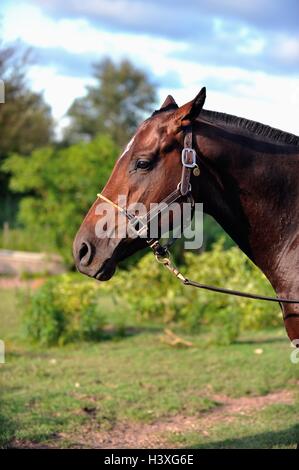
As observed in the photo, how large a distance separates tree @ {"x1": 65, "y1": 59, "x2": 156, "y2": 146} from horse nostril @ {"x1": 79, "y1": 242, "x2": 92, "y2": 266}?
32.0 metres

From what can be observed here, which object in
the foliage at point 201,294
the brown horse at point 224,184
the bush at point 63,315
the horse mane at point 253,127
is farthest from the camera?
the foliage at point 201,294

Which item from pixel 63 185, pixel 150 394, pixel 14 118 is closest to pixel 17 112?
pixel 14 118

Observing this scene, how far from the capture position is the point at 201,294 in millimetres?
9625

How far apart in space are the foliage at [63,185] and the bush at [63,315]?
5025 millimetres

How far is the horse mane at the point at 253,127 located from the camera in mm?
3506

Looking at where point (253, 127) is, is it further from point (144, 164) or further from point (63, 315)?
point (63, 315)

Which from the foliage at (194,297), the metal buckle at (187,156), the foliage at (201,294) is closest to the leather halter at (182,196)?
the metal buckle at (187,156)

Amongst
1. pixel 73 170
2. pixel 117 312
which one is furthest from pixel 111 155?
pixel 117 312

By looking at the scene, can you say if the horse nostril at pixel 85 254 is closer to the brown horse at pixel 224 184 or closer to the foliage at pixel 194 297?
the brown horse at pixel 224 184

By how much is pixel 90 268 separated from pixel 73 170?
11540 millimetres

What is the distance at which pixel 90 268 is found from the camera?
3438mm

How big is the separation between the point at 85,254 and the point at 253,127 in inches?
44.5

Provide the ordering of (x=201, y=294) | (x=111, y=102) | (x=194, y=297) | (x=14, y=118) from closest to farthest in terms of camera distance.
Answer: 1. (x=201, y=294)
2. (x=194, y=297)
3. (x=14, y=118)
4. (x=111, y=102)

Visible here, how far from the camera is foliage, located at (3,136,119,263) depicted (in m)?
14.3
